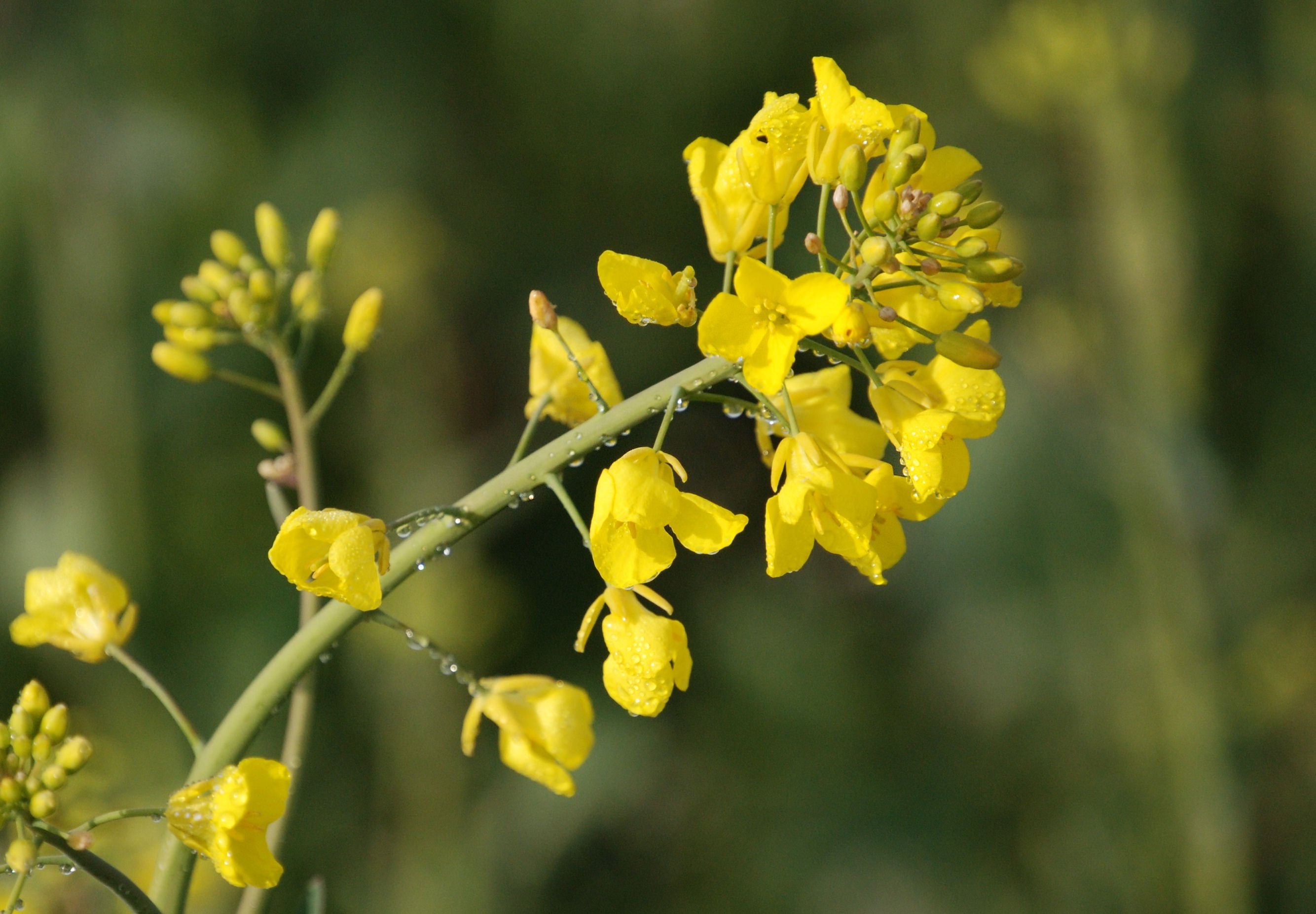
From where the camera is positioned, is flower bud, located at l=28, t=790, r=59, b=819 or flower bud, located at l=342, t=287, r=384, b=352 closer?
flower bud, located at l=28, t=790, r=59, b=819

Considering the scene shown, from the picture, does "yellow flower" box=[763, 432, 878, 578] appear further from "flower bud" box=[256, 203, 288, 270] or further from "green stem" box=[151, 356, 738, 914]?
"flower bud" box=[256, 203, 288, 270]

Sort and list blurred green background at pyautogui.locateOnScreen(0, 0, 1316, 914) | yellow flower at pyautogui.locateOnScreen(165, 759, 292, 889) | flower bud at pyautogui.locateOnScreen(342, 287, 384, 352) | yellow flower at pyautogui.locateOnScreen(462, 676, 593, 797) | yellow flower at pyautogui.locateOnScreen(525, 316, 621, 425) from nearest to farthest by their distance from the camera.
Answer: yellow flower at pyautogui.locateOnScreen(165, 759, 292, 889) < yellow flower at pyautogui.locateOnScreen(462, 676, 593, 797) < yellow flower at pyautogui.locateOnScreen(525, 316, 621, 425) < flower bud at pyautogui.locateOnScreen(342, 287, 384, 352) < blurred green background at pyautogui.locateOnScreen(0, 0, 1316, 914)

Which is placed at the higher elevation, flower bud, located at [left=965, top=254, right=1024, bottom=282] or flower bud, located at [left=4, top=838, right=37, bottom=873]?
flower bud, located at [left=965, top=254, right=1024, bottom=282]

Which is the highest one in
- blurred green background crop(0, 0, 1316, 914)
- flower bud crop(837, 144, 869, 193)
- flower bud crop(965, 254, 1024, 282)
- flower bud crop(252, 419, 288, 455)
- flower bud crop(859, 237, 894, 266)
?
flower bud crop(837, 144, 869, 193)

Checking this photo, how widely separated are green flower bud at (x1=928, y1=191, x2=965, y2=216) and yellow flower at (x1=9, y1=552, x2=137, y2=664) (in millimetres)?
1239

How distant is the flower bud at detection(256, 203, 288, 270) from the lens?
2.03 m

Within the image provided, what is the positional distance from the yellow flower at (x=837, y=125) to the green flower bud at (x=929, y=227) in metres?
0.13

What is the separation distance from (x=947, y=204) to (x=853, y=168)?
12 cm

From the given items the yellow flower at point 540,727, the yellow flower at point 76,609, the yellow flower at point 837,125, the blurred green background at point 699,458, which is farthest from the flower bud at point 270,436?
the blurred green background at point 699,458

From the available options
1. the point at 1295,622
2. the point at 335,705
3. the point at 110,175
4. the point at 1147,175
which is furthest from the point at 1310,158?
the point at 110,175

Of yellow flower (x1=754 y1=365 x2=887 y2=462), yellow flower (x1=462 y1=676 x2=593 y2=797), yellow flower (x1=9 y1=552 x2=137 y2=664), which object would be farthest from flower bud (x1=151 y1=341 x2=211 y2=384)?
yellow flower (x1=754 y1=365 x2=887 y2=462)

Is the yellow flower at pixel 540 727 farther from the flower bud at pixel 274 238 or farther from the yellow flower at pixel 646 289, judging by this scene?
the flower bud at pixel 274 238

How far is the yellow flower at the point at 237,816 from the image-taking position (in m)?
1.31

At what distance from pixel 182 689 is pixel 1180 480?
346 centimetres
